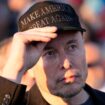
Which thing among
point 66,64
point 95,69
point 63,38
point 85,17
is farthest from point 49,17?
point 85,17

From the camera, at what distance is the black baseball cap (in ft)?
13.3

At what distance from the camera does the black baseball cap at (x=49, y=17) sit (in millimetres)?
4047

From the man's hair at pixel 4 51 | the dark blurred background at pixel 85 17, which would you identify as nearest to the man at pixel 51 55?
the man's hair at pixel 4 51

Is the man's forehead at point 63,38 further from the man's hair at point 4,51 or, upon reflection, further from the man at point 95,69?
the man at point 95,69

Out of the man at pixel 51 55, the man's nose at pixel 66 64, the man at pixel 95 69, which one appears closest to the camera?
the man at pixel 51 55

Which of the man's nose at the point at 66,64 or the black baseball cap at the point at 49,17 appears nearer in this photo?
the man's nose at the point at 66,64

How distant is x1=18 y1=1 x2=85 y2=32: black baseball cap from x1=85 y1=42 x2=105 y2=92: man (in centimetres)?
183

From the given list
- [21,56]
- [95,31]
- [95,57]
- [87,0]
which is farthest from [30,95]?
[87,0]

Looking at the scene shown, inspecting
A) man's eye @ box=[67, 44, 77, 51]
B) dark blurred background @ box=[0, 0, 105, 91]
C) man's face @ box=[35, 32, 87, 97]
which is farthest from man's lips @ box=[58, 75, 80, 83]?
dark blurred background @ box=[0, 0, 105, 91]

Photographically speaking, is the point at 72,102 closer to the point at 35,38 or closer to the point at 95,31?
the point at 35,38

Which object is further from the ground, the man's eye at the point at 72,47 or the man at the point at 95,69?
the man's eye at the point at 72,47

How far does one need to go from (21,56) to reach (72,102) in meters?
0.62

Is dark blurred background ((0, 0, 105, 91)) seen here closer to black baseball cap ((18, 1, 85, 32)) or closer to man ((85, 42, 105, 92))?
man ((85, 42, 105, 92))

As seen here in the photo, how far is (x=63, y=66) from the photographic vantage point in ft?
13.0
